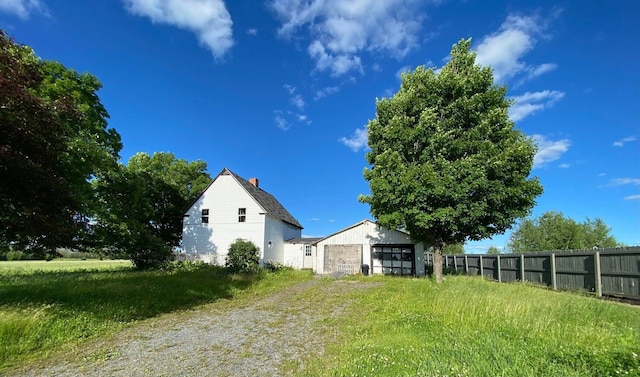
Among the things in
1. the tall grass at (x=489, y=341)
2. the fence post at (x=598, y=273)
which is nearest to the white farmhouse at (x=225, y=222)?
the tall grass at (x=489, y=341)

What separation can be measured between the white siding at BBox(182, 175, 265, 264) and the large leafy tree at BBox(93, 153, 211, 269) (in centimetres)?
245

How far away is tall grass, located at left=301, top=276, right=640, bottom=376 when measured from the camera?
165 inches

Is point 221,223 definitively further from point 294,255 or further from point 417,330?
point 417,330

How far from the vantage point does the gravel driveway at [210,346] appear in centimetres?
515

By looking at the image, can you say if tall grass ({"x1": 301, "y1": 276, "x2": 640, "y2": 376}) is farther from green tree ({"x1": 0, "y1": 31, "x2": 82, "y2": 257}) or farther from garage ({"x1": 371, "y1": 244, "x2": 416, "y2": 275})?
garage ({"x1": 371, "y1": 244, "x2": 416, "y2": 275})

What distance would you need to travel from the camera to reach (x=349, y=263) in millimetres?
25266

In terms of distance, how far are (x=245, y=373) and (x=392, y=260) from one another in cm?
2130

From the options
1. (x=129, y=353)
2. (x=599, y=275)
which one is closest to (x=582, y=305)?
(x=599, y=275)

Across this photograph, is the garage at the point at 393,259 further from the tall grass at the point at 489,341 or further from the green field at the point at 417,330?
the tall grass at the point at 489,341

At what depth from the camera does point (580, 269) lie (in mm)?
12688

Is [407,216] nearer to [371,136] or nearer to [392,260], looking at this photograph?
[371,136]

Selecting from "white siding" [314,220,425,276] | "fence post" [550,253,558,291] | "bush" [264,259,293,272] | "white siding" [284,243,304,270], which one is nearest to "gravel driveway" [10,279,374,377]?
"fence post" [550,253,558,291]

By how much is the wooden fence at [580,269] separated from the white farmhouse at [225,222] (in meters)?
17.1

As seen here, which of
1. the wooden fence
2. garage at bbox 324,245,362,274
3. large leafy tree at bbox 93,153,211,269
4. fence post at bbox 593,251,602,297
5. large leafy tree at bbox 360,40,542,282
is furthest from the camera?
garage at bbox 324,245,362,274
